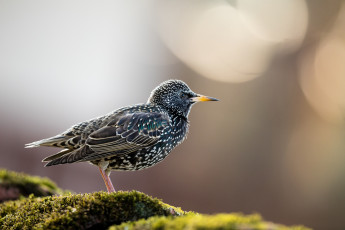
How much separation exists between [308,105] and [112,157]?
12.2 meters

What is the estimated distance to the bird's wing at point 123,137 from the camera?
5023 mm

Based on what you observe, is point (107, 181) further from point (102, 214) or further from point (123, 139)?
point (102, 214)

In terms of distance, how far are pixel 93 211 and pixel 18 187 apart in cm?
274

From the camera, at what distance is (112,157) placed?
526cm

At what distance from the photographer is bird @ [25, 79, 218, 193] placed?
5145 millimetres

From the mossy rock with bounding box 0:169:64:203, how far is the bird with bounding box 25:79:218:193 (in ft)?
2.36

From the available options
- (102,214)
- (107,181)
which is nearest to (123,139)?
(107,181)

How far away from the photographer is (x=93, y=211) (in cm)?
358

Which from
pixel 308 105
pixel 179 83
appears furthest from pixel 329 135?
pixel 179 83

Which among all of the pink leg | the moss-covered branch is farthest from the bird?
the moss-covered branch

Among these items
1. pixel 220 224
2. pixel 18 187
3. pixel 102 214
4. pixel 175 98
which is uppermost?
pixel 175 98

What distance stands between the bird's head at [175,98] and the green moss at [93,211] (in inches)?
104

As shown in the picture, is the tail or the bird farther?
the tail

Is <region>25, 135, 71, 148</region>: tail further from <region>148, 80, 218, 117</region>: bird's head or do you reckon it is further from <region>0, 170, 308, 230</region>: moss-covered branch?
<region>148, 80, 218, 117</region>: bird's head
